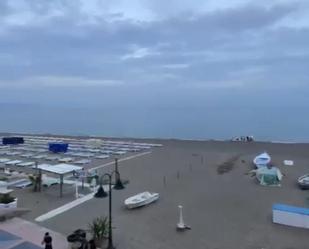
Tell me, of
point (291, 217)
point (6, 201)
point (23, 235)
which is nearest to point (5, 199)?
point (6, 201)

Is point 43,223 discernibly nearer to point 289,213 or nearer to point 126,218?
point 126,218

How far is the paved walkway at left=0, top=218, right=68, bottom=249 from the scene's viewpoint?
1153 cm

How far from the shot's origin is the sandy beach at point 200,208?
12.5 m

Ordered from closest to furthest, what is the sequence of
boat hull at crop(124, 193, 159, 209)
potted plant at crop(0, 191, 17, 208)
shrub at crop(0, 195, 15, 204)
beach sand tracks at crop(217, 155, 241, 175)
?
potted plant at crop(0, 191, 17, 208) < shrub at crop(0, 195, 15, 204) < boat hull at crop(124, 193, 159, 209) < beach sand tracks at crop(217, 155, 241, 175)

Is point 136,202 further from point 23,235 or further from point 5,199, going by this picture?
point 5,199

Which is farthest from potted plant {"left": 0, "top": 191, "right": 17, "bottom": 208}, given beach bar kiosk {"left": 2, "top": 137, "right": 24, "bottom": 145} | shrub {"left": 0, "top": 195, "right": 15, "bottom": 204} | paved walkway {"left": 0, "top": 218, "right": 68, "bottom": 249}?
beach bar kiosk {"left": 2, "top": 137, "right": 24, "bottom": 145}

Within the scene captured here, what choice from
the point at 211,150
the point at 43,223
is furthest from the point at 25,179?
the point at 211,150

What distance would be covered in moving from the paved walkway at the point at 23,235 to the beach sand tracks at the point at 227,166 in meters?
12.3

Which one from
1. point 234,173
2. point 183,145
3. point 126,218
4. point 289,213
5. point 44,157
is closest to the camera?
point 289,213

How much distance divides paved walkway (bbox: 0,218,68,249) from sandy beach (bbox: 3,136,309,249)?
0.51m

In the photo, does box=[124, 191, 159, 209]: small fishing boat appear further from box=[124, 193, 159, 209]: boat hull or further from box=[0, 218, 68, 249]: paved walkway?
box=[0, 218, 68, 249]: paved walkway

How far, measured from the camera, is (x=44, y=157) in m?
30.1

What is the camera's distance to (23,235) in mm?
12594

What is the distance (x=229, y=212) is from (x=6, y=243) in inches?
320
